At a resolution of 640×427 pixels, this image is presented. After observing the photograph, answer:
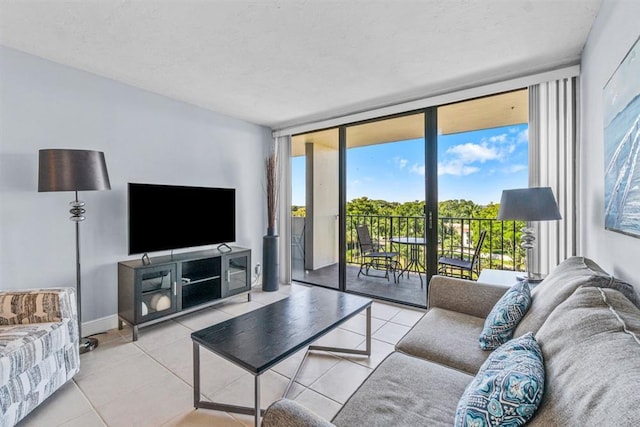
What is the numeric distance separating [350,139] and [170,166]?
2.65m

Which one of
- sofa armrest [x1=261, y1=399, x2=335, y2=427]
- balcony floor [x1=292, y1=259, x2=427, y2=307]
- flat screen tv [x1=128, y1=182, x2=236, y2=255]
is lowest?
balcony floor [x1=292, y1=259, x2=427, y2=307]

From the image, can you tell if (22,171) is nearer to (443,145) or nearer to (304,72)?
(304,72)

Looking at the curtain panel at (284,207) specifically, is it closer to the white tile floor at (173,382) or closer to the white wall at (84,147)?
the white wall at (84,147)

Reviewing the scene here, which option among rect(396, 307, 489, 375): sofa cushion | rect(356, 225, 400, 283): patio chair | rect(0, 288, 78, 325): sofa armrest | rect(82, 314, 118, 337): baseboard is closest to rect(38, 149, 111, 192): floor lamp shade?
rect(0, 288, 78, 325): sofa armrest

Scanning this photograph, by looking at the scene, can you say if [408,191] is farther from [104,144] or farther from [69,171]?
[69,171]

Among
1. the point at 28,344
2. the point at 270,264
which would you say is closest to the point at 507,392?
the point at 28,344

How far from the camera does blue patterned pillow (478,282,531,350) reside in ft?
4.88

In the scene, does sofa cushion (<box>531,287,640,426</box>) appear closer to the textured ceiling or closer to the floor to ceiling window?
the textured ceiling

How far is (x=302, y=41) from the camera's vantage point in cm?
216

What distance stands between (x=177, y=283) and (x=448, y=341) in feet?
8.24

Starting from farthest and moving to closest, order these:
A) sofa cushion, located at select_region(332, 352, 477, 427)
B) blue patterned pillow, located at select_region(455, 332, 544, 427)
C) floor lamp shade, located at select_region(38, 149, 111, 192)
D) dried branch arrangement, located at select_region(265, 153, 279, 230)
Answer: dried branch arrangement, located at select_region(265, 153, 279, 230)
floor lamp shade, located at select_region(38, 149, 111, 192)
sofa cushion, located at select_region(332, 352, 477, 427)
blue patterned pillow, located at select_region(455, 332, 544, 427)

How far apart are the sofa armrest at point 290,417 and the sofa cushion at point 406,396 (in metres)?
0.25

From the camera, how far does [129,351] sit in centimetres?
241

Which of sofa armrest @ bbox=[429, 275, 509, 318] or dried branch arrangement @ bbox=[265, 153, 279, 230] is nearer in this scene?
sofa armrest @ bbox=[429, 275, 509, 318]
